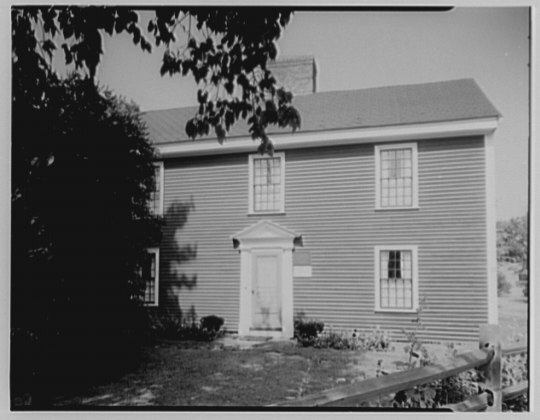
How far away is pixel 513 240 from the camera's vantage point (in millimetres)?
2965

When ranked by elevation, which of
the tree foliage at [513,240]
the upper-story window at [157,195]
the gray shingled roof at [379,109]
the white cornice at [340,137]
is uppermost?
the gray shingled roof at [379,109]

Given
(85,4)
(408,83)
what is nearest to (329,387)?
(408,83)

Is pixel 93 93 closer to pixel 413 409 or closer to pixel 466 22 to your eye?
pixel 466 22

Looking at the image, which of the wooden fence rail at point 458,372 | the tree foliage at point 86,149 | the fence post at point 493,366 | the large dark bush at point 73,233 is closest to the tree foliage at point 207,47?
the tree foliage at point 86,149

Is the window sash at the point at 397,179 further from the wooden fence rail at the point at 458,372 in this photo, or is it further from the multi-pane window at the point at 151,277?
the multi-pane window at the point at 151,277

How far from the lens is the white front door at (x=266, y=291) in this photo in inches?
125

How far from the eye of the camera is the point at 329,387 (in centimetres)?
296

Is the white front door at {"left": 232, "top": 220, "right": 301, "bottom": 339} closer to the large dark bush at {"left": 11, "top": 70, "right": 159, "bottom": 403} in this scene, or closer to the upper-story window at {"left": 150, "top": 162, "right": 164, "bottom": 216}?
the upper-story window at {"left": 150, "top": 162, "right": 164, "bottom": 216}

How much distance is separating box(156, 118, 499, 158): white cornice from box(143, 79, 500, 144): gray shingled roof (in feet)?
0.12

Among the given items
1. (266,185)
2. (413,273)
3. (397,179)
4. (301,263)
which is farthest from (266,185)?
(413,273)

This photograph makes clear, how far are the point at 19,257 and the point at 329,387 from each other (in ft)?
6.50

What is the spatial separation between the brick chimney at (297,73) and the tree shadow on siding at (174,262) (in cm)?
97

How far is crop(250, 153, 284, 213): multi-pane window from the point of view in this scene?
10.6ft

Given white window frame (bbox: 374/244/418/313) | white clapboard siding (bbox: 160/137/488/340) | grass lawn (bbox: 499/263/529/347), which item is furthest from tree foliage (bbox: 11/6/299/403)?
grass lawn (bbox: 499/263/529/347)
